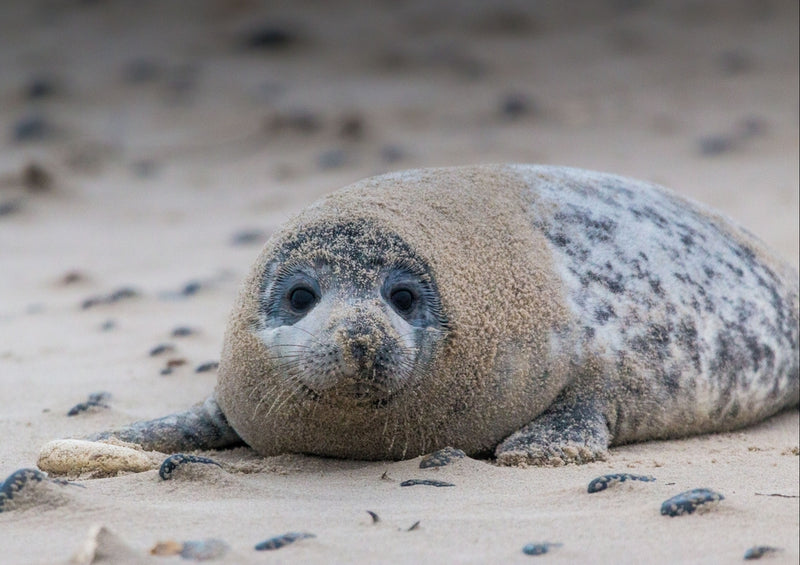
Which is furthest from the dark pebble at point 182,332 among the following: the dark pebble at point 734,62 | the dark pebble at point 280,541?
the dark pebble at point 734,62

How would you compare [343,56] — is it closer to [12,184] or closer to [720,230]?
[12,184]

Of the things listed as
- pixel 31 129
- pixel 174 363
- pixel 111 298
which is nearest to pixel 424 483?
pixel 174 363

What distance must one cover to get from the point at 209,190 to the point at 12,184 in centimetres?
181

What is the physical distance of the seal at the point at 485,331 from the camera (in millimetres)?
3699

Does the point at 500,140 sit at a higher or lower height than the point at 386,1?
lower

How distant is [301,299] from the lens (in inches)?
149

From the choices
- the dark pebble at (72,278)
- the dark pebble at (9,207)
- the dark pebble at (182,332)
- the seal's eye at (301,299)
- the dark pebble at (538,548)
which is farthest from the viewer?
the dark pebble at (9,207)

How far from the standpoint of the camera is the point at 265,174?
37.5ft

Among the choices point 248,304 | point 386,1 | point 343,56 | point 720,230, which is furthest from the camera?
point 386,1

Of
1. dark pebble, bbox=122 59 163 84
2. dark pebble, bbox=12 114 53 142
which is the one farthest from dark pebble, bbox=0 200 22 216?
dark pebble, bbox=122 59 163 84

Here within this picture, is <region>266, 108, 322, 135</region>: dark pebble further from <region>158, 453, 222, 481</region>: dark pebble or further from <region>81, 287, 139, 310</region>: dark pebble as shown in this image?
<region>158, 453, 222, 481</region>: dark pebble

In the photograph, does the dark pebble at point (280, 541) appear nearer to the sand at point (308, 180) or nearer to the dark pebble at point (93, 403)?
the sand at point (308, 180)

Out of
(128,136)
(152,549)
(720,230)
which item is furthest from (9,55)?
(152,549)

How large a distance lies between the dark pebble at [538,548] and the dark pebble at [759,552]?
16.2 inches
